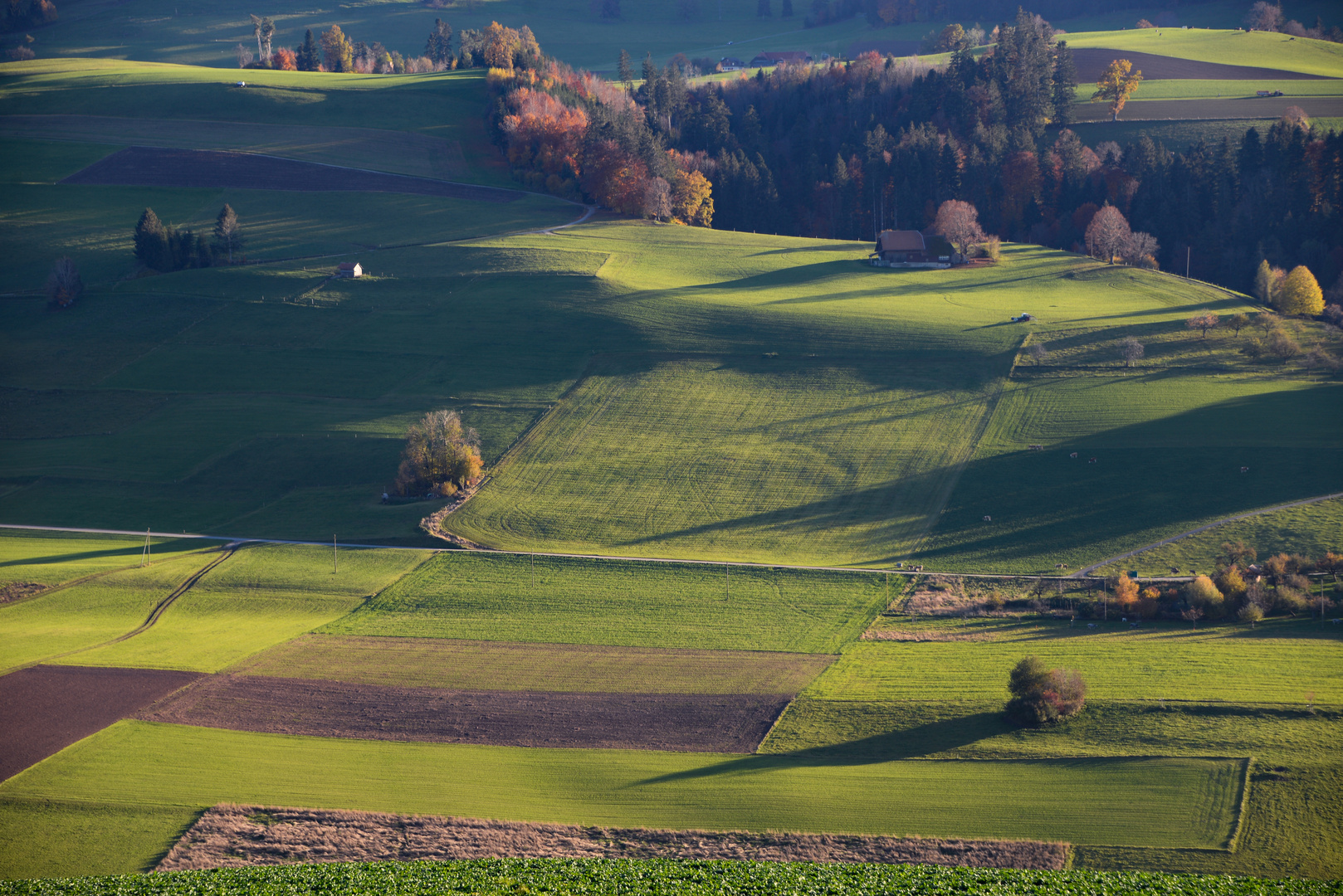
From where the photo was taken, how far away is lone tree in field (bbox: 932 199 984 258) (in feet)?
364

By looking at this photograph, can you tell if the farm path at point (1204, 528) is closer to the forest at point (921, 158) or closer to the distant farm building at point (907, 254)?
the distant farm building at point (907, 254)

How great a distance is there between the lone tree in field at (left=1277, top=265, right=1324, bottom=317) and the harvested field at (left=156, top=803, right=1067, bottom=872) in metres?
75.0

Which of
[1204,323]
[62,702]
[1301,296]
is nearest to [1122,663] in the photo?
[62,702]

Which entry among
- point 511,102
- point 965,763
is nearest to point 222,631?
point 965,763

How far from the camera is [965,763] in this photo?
39625mm

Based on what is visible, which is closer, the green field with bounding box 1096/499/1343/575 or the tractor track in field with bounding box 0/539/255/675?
the tractor track in field with bounding box 0/539/255/675

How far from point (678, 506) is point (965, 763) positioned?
3084cm

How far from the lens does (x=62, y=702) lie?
44750 mm

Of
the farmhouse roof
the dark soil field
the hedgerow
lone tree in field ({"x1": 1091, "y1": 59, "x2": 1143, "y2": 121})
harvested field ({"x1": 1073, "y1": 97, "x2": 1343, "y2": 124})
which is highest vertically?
the dark soil field

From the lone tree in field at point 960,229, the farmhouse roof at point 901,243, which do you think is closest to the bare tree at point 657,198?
the farmhouse roof at point 901,243

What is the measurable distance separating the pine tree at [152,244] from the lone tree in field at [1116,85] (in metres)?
125

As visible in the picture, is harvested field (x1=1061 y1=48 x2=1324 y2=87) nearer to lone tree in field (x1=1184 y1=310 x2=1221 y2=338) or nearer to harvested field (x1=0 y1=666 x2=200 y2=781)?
lone tree in field (x1=1184 y1=310 x2=1221 y2=338)

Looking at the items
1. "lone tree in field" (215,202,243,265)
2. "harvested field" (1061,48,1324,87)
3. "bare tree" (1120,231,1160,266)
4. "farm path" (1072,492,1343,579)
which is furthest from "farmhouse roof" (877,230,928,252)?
"harvested field" (1061,48,1324,87)

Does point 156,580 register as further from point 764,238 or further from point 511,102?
point 511,102
